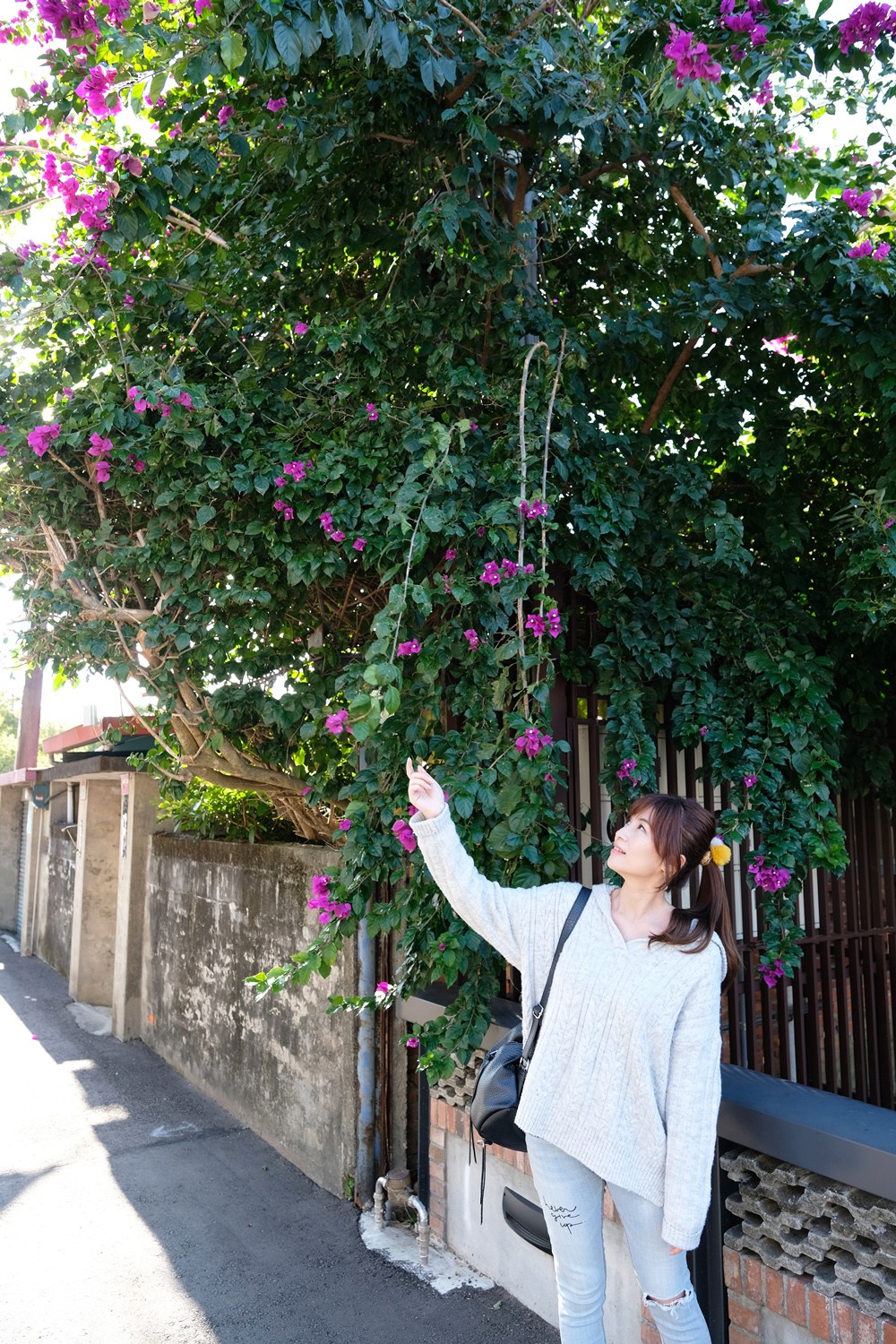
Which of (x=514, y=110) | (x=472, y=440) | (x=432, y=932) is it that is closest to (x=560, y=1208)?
(x=432, y=932)

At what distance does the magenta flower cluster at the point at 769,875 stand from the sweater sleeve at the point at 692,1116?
125 centimetres

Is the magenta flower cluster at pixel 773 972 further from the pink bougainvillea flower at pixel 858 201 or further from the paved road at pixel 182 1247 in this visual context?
the pink bougainvillea flower at pixel 858 201

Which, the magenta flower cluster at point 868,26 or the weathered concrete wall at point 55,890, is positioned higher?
the magenta flower cluster at point 868,26

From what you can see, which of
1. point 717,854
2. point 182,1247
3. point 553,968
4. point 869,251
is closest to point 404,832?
point 553,968

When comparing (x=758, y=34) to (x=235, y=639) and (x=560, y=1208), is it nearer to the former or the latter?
(x=235, y=639)

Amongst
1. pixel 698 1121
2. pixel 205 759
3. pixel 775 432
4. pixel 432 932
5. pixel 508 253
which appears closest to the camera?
pixel 698 1121

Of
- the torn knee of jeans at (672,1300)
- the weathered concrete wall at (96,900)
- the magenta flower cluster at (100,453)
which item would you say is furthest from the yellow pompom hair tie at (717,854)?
the weathered concrete wall at (96,900)

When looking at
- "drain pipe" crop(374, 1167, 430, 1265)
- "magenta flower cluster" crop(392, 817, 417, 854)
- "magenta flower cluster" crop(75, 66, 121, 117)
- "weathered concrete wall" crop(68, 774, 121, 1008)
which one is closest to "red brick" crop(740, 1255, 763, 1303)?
"magenta flower cluster" crop(392, 817, 417, 854)

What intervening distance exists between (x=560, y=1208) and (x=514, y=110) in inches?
136

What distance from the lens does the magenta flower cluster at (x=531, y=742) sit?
2.80 meters

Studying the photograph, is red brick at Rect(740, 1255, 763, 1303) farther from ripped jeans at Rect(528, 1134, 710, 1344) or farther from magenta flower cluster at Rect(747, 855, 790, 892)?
magenta flower cluster at Rect(747, 855, 790, 892)

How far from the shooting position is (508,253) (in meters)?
3.56

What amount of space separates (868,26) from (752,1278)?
12.3 feet

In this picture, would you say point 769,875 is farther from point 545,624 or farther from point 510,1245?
point 510,1245
